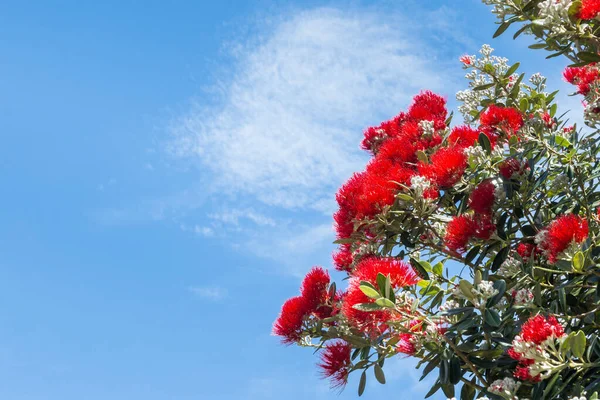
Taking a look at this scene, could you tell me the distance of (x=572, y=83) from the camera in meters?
4.82

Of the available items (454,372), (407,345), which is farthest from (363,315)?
(454,372)

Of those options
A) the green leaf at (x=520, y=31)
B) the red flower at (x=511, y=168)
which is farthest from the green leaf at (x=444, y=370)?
the green leaf at (x=520, y=31)

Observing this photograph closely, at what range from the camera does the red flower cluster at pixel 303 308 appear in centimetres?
414

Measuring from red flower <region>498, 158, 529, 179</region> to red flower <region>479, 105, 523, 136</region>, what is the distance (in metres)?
0.40

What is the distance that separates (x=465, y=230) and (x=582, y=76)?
1560 millimetres

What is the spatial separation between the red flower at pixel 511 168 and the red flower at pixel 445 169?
23 cm

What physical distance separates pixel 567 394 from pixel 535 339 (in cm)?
72

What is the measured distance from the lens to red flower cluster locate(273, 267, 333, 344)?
414cm

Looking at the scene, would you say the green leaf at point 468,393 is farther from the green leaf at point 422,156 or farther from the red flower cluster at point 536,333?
the green leaf at point 422,156

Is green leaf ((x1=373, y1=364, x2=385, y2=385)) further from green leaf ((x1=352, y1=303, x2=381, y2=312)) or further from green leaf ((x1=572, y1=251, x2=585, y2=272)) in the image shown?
green leaf ((x1=572, y1=251, x2=585, y2=272))

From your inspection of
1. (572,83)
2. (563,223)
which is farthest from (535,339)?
(572,83)

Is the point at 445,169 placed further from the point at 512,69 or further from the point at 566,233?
the point at 512,69

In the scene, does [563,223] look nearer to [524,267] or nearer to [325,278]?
[524,267]

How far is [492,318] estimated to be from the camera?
3.22 meters
